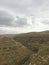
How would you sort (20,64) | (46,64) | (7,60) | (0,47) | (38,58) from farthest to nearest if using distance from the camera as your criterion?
(0,47) < (7,60) < (20,64) < (38,58) < (46,64)

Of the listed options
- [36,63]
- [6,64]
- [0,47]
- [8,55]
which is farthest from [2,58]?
[36,63]

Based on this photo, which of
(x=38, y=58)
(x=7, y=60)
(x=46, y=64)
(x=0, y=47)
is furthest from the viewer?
(x=0, y=47)

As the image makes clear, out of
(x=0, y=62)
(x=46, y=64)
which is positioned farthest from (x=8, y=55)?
(x=46, y=64)

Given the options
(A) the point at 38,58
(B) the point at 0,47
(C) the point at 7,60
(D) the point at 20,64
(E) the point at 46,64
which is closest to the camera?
(E) the point at 46,64

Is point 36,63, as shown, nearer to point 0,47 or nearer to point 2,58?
point 2,58

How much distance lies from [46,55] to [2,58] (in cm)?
2747

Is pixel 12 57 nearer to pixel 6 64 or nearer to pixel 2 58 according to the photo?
pixel 2 58

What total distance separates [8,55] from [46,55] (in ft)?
93.4

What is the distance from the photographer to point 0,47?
108 m

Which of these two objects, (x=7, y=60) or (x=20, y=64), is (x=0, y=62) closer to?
(x=7, y=60)

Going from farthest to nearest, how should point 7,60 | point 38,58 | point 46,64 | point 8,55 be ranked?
point 8,55 → point 7,60 → point 38,58 → point 46,64

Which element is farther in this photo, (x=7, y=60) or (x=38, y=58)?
(x=7, y=60)

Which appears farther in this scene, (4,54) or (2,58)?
(4,54)

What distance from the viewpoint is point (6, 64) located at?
246 feet
